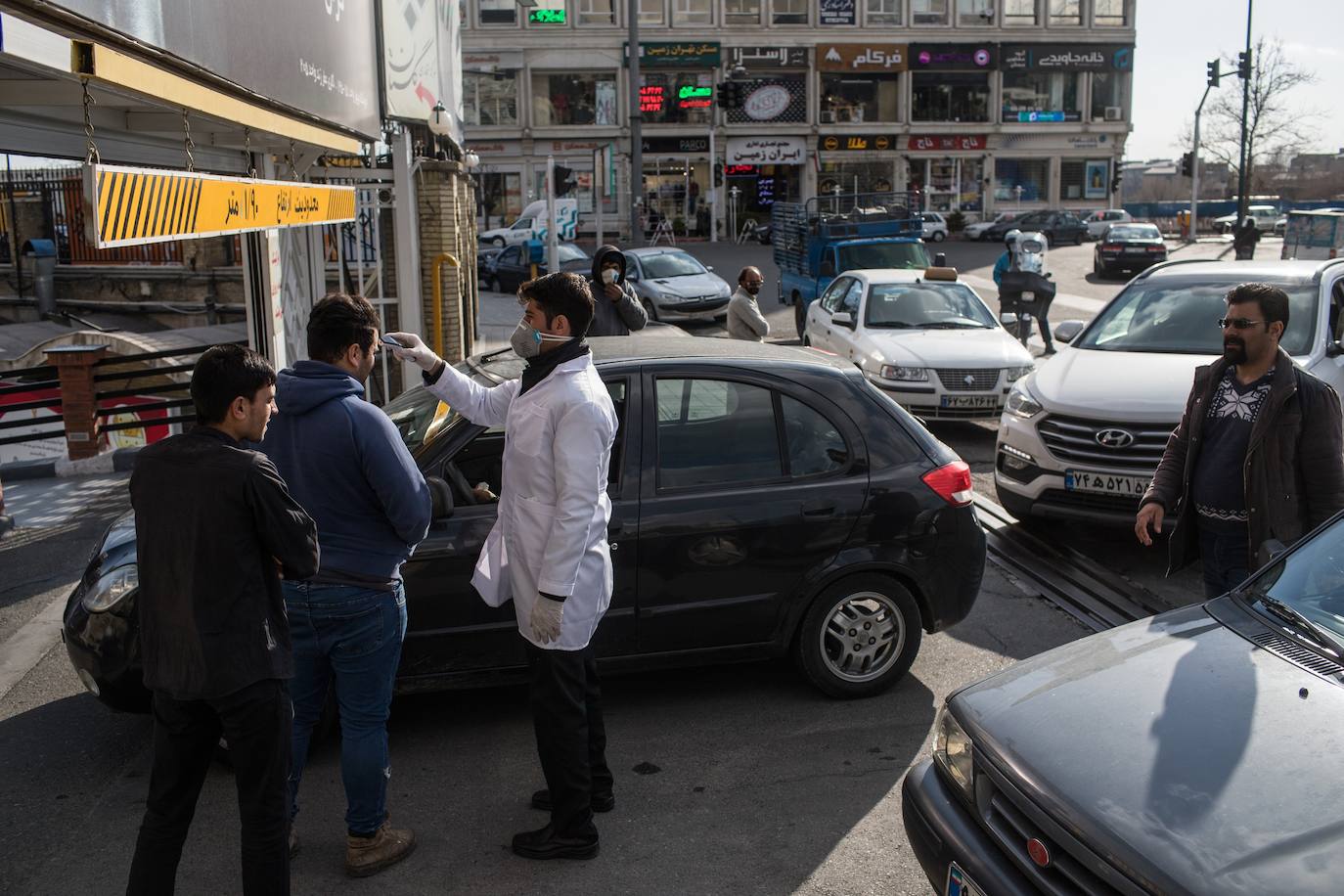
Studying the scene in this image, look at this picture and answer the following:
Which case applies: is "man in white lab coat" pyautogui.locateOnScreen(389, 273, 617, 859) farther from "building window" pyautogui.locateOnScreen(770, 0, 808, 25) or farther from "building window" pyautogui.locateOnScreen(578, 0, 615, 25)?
"building window" pyautogui.locateOnScreen(770, 0, 808, 25)

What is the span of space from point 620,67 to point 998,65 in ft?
58.6

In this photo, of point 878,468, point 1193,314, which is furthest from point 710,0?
point 878,468

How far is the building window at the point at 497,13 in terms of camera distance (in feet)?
170

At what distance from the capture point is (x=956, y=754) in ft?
11.0

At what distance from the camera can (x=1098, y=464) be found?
7348mm

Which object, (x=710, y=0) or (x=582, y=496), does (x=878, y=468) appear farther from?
(x=710, y=0)

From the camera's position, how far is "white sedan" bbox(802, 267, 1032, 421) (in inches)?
436

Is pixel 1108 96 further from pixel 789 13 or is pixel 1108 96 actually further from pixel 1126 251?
pixel 1126 251

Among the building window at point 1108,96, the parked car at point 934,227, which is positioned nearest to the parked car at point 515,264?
the parked car at point 934,227

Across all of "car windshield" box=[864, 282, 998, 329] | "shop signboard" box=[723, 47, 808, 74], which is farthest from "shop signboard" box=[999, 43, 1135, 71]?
"car windshield" box=[864, 282, 998, 329]

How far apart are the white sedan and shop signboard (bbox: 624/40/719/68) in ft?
135

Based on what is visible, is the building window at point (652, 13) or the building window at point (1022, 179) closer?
the building window at point (652, 13)

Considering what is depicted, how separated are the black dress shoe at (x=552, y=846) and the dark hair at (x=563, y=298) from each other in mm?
1709

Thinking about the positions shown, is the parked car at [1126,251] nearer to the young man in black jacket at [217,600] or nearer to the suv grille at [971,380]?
the suv grille at [971,380]
